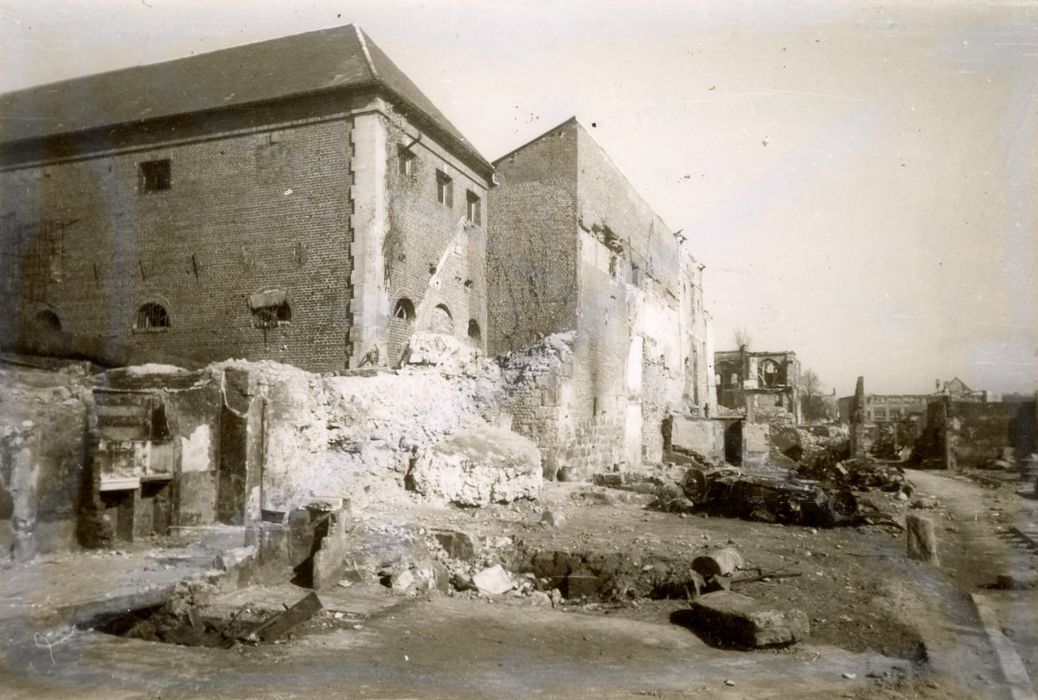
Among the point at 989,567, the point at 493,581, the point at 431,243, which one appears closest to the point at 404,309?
the point at 431,243

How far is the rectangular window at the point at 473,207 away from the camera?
58.7 ft

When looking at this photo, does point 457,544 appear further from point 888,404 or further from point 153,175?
point 888,404

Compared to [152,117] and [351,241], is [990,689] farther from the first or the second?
[152,117]

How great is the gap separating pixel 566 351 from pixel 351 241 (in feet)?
18.7

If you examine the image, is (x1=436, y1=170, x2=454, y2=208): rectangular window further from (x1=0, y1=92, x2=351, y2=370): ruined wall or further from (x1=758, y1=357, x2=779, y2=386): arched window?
(x1=758, y1=357, x2=779, y2=386): arched window

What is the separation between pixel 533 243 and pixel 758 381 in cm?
3438

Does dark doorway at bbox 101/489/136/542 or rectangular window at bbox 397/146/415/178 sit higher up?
rectangular window at bbox 397/146/415/178

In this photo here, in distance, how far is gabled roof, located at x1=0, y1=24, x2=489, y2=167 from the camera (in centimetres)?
1505

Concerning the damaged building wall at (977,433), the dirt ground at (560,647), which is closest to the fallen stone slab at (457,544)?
the dirt ground at (560,647)

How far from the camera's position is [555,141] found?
17234 mm

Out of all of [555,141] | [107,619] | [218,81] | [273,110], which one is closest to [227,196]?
[273,110]

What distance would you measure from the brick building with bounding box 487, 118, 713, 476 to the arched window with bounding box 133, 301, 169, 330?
8152mm

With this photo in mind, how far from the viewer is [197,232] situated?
1552cm

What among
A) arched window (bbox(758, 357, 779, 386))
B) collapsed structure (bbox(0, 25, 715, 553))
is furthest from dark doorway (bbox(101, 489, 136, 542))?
arched window (bbox(758, 357, 779, 386))
